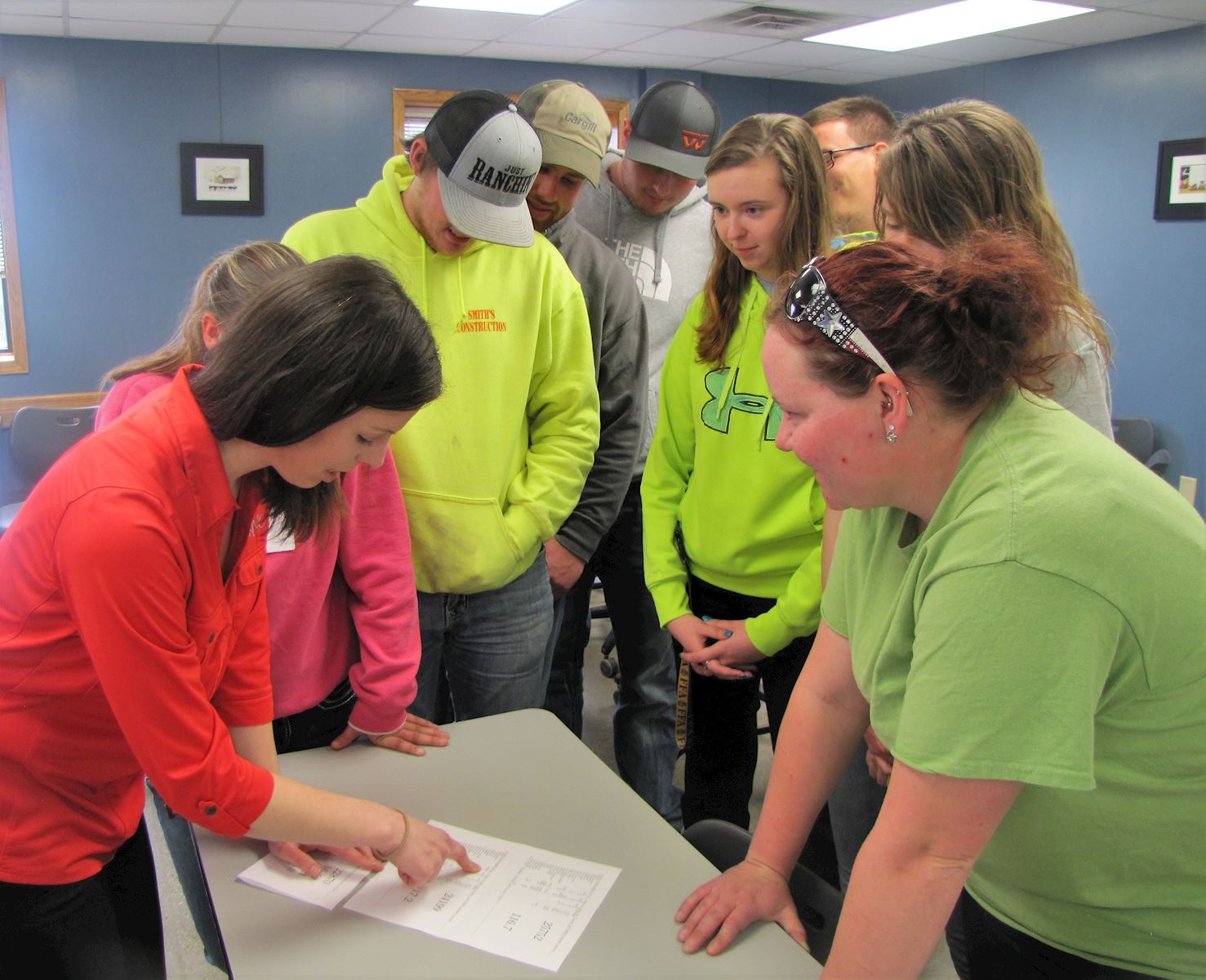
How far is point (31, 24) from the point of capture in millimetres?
5035

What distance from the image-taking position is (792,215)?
1.81 meters

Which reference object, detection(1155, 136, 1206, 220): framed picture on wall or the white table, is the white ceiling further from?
the white table

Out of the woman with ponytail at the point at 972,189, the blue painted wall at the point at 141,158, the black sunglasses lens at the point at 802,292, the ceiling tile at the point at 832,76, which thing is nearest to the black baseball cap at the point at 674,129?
the woman with ponytail at the point at 972,189

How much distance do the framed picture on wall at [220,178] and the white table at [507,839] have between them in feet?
16.7

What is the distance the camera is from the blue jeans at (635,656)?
2.50 metres

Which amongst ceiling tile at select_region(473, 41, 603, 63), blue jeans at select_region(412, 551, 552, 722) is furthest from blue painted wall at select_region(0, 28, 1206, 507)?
blue jeans at select_region(412, 551, 552, 722)

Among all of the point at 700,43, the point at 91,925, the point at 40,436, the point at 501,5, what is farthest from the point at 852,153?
the point at 700,43

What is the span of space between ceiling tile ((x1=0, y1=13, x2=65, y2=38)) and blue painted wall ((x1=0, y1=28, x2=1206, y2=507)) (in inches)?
3.3

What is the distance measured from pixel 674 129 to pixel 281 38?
164 inches

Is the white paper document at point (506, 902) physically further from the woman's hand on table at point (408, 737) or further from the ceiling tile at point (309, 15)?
the ceiling tile at point (309, 15)

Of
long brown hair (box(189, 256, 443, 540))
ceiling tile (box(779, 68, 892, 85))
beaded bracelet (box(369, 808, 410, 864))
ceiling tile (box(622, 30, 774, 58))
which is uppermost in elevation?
ceiling tile (box(779, 68, 892, 85))

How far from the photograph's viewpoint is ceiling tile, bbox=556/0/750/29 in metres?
4.95

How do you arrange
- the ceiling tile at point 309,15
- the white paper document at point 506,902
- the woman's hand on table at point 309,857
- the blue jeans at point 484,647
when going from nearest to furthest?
the white paper document at point 506,902 → the woman's hand on table at point 309,857 → the blue jeans at point 484,647 → the ceiling tile at point 309,15

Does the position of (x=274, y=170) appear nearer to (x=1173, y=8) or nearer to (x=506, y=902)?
(x=1173, y=8)
